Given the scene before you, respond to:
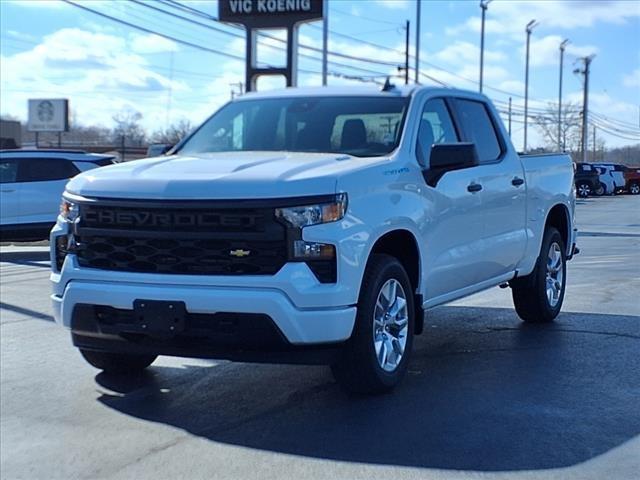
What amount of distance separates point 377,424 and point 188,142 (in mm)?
3037

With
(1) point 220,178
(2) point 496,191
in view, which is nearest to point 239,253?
(1) point 220,178

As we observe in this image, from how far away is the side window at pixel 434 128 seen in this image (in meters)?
6.64

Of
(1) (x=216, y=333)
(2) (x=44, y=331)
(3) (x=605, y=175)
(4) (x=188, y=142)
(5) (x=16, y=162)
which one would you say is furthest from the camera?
(3) (x=605, y=175)

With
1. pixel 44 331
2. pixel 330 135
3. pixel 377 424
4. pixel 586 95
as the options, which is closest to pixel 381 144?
pixel 330 135

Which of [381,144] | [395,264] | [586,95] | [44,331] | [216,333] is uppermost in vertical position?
[586,95]

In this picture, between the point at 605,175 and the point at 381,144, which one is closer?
the point at 381,144

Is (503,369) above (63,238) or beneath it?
beneath

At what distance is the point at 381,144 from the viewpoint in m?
6.46

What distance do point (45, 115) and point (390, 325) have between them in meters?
63.1

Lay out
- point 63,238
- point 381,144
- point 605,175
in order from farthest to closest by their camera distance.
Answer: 1. point 605,175
2. point 381,144
3. point 63,238

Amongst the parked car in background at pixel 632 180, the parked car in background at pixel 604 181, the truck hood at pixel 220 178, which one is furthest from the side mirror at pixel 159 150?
the parked car in background at pixel 632 180

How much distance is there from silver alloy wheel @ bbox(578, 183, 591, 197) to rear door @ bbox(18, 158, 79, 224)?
39309 mm

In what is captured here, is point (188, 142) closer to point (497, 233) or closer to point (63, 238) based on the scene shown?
point (63, 238)

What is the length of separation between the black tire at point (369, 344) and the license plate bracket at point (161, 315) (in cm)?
105
